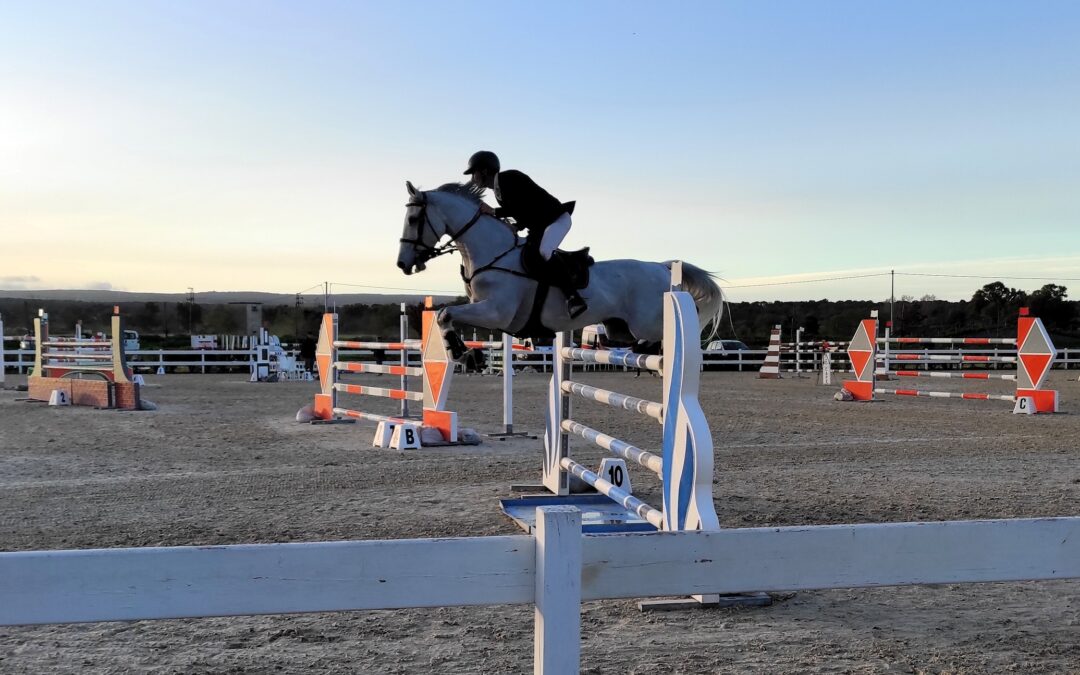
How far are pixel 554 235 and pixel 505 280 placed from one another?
1.22 feet

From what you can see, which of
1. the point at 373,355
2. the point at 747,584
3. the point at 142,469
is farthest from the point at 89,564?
the point at 373,355

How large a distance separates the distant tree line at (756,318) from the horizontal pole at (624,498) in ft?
96.7

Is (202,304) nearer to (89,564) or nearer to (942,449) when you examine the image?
(942,449)

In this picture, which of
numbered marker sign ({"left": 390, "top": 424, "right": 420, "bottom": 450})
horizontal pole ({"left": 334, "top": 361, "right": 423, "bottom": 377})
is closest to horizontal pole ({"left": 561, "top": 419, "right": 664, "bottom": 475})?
numbered marker sign ({"left": 390, "top": 424, "right": 420, "bottom": 450})

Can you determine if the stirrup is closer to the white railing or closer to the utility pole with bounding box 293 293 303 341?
the white railing

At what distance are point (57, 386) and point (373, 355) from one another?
15.4 meters

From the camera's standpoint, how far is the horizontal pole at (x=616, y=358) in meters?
3.93

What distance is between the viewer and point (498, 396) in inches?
661

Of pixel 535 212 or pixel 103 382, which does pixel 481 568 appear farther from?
pixel 103 382

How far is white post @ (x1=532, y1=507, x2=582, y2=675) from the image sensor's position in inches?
71.7

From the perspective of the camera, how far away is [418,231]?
527 cm

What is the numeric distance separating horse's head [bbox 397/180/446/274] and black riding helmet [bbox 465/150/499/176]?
0.37m

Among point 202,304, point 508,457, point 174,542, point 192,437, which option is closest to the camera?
point 174,542

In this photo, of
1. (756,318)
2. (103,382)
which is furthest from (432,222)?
(756,318)
